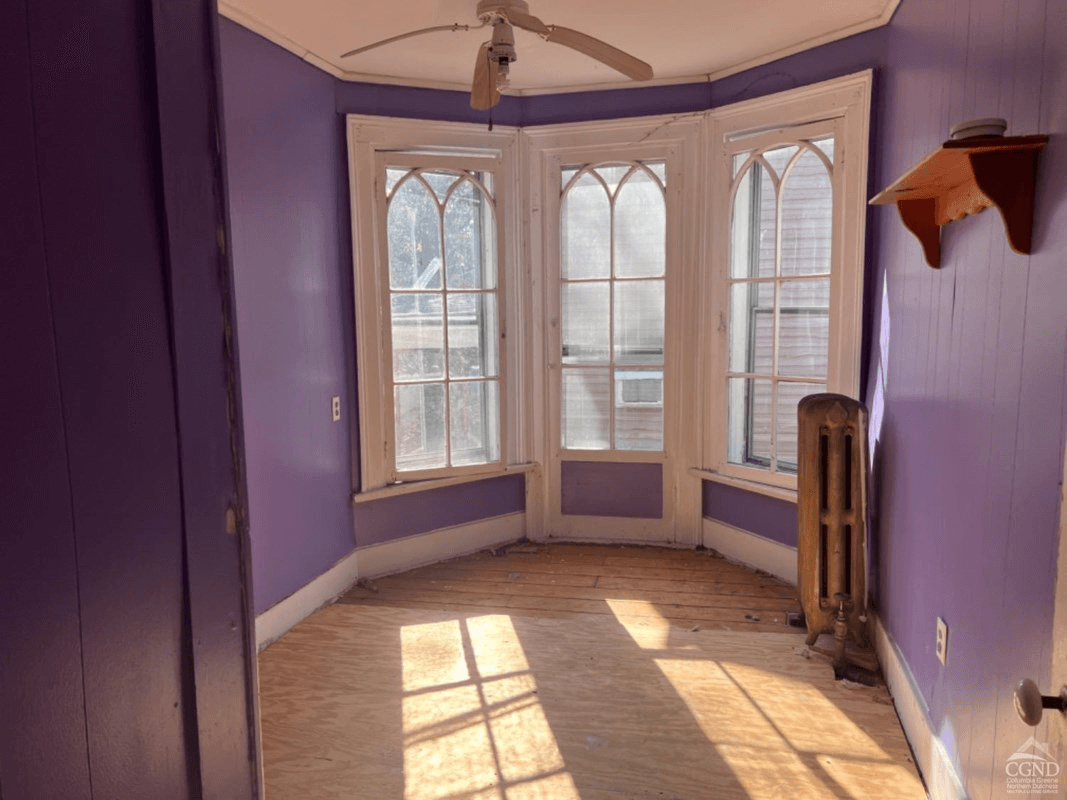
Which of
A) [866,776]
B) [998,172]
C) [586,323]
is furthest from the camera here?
[586,323]

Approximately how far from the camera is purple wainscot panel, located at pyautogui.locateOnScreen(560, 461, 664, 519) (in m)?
4.25

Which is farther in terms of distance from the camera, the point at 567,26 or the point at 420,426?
the point at 420,426

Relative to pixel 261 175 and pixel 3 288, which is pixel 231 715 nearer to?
pixel 3 288

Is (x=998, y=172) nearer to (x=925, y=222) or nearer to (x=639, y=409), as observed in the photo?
(x=925, y=222)

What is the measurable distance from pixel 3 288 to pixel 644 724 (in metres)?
2.24

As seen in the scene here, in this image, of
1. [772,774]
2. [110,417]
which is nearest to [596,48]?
[110,417]

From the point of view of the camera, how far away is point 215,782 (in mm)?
1271

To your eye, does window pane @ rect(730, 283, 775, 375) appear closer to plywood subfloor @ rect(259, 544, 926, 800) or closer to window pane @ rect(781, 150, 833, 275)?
window pane @ rect(781, 150, 833, 275)

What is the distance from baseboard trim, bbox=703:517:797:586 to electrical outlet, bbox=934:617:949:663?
1.57 metres

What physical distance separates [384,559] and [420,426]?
72 centimetres

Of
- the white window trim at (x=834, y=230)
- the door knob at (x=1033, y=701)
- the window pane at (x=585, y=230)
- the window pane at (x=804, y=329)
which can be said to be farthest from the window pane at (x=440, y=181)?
the door knob at (x=1033, y=701)

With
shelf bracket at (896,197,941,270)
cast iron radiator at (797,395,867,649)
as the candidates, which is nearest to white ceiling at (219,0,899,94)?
shelf bracket at (896,197,941,270)

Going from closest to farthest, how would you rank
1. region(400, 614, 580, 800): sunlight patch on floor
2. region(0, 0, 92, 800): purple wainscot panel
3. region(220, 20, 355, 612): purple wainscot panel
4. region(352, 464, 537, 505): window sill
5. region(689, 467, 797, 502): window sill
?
region(0, 0, 92, 800): purple wainscot panel → region(400, 614, 580, 800): sunlight patch on floor → region(220, 20, 355, 612): purple wainscot panel → region(689, 467, 797, 502): window sill → region(352, 464, 537, 505): window sill

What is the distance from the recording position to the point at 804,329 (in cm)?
356
